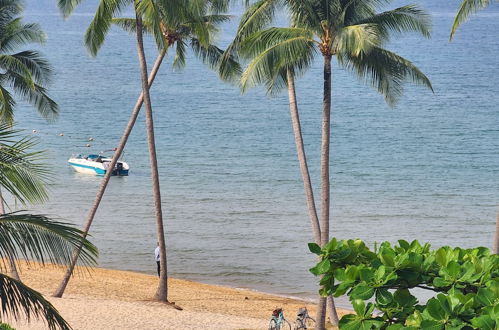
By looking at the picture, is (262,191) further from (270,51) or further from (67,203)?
(270,51)

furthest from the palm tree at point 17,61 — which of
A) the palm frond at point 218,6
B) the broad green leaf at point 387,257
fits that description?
the broad green leaf at point 387,257

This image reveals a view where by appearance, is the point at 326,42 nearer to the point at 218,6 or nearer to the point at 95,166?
the point at 218,6

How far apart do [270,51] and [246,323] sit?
8001 mm

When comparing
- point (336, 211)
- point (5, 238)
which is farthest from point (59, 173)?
point (5, 238)

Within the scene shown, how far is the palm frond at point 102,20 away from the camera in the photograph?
26719 mm

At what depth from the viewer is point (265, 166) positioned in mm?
79250

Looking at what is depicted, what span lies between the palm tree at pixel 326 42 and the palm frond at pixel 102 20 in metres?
3.62

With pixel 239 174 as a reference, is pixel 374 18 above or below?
above

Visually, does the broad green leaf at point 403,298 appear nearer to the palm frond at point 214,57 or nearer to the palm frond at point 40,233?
the palm frond at point 40,233

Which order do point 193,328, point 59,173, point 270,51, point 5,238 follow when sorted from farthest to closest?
point 59,173 < point 193,328 < point 270,51 < point 5,238

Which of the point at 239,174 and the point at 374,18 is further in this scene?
the point at 239,174

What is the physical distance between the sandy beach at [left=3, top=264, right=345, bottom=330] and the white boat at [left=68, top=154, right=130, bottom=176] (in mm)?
31533

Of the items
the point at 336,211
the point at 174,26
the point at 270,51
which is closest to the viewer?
the point at 270,51

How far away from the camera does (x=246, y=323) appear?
90.7ft
